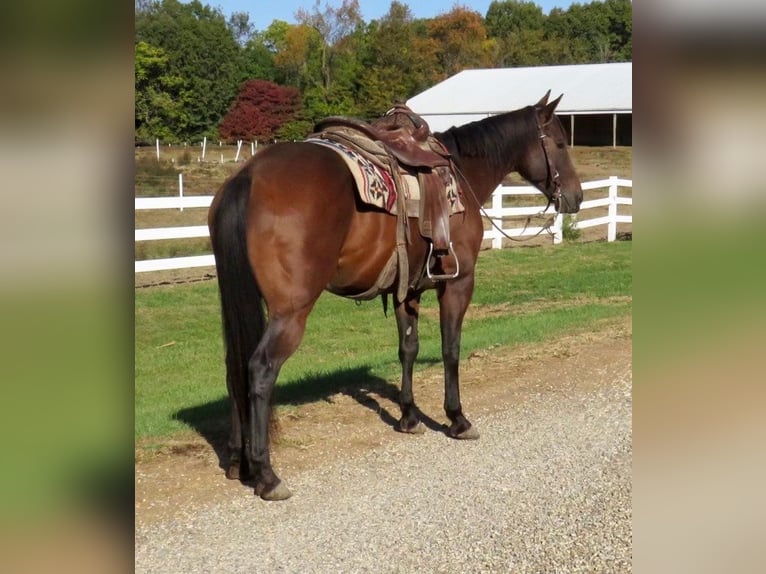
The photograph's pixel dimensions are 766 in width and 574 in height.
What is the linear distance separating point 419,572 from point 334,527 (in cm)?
69

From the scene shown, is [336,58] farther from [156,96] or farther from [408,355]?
[408,355]

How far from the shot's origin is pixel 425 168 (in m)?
5.84

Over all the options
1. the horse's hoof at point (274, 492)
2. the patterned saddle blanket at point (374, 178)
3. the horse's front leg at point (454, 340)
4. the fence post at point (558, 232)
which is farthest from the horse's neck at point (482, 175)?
the fence post at point (558, 232)

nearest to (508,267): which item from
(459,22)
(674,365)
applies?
(674,365)

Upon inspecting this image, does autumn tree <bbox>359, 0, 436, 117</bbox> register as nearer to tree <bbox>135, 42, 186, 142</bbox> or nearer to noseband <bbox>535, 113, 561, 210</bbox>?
tree <bbox>135, 42, 186, 142</bbox>

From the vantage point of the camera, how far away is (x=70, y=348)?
0.76 meters

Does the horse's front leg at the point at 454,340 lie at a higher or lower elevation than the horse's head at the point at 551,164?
lower

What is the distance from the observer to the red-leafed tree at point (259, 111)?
A: 4966cm

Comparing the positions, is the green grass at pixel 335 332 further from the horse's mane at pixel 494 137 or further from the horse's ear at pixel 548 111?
the horse's ear at pixel 548 111

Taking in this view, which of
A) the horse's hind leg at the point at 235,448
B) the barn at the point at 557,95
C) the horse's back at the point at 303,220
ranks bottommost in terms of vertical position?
the horse's hind leg at the point at 235,448

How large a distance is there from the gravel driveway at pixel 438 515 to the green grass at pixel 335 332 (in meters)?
1.53

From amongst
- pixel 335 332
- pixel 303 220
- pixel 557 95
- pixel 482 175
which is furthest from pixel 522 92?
pixel 303 220

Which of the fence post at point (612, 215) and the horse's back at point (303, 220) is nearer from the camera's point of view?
the horse's back at point (303, 220)

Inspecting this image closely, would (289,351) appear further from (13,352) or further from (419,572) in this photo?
(13,352)
